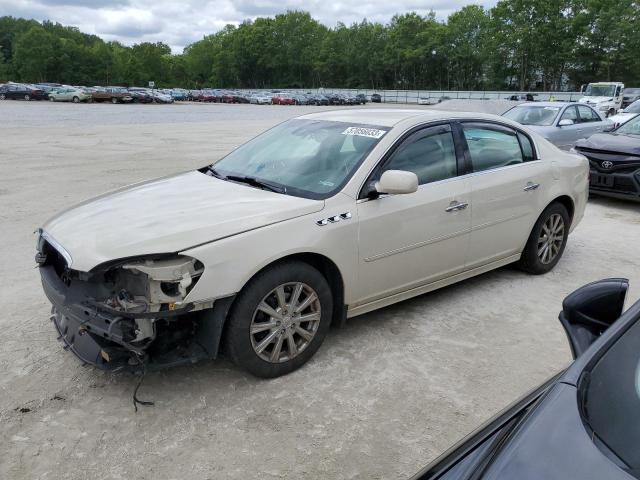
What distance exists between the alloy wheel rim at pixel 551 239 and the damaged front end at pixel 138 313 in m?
3.39

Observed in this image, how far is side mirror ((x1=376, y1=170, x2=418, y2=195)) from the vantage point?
3443mm

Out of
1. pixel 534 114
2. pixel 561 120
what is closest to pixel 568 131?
pixel 561 120

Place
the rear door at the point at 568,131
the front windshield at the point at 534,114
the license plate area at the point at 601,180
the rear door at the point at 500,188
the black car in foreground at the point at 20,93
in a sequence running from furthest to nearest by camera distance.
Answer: the black car in foreground at the point at 20,93
the front windshield at the point at 534,114
the rear door at the point at 568,131
the license plate area at the point at 601,180
the rear door at the point at 500,188

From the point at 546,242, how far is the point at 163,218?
368 centimetres

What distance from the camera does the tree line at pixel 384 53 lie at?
7125cm

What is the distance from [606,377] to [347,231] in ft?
6.70

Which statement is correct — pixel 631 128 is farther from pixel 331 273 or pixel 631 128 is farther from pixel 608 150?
pixel 331 273

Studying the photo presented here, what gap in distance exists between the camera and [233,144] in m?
16.1

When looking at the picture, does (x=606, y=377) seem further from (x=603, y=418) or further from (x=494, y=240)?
(x=494, y=240)

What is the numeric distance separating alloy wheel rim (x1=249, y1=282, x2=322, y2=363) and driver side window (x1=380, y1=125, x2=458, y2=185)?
1.09 metres

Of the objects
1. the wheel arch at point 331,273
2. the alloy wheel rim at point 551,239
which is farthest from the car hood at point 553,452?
the alloy wheel rim at point 551,239

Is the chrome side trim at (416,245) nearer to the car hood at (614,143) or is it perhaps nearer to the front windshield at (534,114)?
the car hood at (614,143)

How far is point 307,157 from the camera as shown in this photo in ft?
13.2

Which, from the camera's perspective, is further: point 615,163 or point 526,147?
point 615,163
